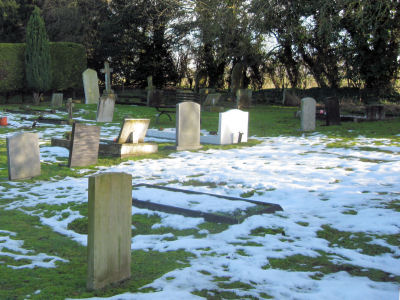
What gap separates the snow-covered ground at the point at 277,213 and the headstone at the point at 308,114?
167 inches

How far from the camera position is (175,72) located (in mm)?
34375

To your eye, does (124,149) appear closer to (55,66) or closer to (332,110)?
(332,110)

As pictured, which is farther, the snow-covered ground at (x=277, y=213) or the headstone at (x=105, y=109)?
the headstone at (x=105, y=109)

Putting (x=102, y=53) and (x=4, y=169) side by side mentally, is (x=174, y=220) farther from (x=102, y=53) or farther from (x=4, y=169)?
(x=102, y=53)

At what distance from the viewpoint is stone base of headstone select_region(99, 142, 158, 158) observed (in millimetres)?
10391

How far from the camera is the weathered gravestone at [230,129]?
12.8 meters

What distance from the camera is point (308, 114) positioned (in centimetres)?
1585

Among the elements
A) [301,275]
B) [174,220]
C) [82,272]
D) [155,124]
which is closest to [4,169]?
[174,220]

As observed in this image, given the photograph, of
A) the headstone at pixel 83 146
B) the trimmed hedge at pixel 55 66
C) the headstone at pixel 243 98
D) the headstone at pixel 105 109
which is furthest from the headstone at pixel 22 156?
the trimmed hedge at pixel 55 66

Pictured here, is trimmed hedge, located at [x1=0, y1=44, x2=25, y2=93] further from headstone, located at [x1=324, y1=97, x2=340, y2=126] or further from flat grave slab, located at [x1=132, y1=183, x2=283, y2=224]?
flat grave slab, located at [x1=132, y1=183, x2=283, y2=224]

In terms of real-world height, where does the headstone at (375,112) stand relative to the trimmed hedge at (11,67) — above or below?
below

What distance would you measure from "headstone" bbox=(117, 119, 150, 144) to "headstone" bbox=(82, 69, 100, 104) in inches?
653

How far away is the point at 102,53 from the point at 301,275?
3093cm

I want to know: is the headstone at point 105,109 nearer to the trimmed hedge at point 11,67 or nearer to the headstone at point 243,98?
the headstone at point 243,98
